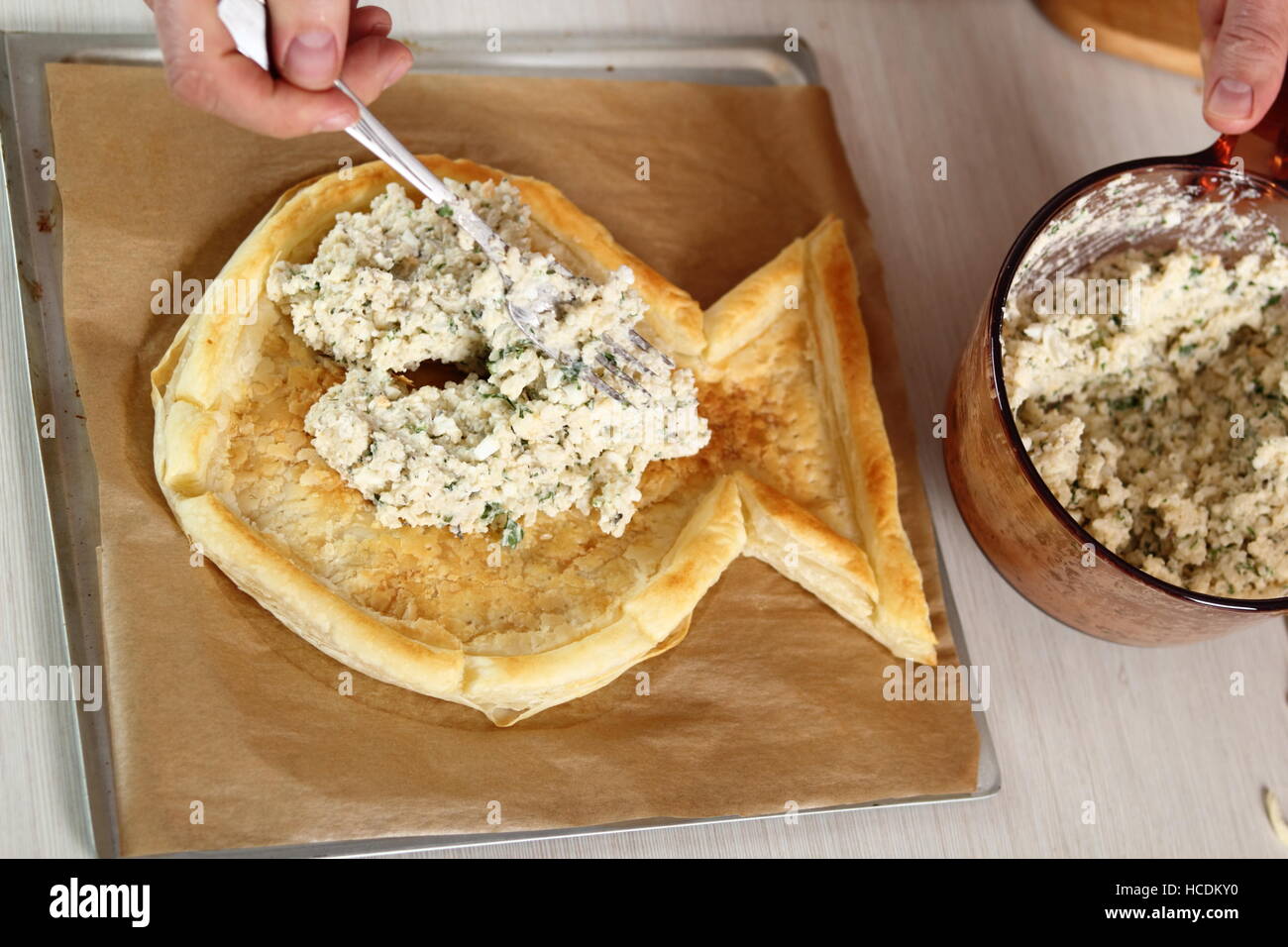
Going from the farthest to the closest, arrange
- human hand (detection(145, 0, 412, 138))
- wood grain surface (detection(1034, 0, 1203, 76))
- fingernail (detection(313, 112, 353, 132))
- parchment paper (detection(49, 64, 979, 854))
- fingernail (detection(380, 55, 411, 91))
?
wood grain surface (detection(1034, 0, 1203, 76)), fingernail (detection(380, 55, 411, 91)), parchment paper (detection(49, 64, 979, 854)), fingernail (detection(313, 112, 353, 132)), human hand (detection(145, 0, 412, 138))

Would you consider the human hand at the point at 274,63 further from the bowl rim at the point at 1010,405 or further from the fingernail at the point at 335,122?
the bowl rim at the point at 1010,405

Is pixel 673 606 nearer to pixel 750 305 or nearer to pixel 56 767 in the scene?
pixel 750 305

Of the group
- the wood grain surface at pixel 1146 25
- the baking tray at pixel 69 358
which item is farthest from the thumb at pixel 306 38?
the wood grain surface at pixel 1146 25

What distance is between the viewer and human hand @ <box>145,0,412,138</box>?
1640mm

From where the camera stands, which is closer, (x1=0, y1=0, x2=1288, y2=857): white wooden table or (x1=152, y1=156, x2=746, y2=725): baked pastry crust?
(x1=152, y1=156, x2=746, y2=725): baked pastry crust

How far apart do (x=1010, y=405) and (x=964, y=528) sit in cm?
55

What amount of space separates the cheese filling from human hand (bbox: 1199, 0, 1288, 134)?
1248mm

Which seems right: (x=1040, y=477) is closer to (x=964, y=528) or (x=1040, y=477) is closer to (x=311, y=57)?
(x=964, y=528)

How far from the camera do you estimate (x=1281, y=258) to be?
2396 mm

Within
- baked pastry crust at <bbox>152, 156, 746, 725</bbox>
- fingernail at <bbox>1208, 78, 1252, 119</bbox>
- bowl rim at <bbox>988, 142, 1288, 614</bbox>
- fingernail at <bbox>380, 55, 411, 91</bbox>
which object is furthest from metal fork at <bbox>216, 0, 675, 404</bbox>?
fingernail at <bbox>1208, 78, 1252, 119</bbox>

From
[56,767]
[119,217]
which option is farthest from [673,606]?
[119,217]

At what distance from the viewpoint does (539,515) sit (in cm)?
218

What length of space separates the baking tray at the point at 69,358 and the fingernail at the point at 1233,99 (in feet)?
3.62

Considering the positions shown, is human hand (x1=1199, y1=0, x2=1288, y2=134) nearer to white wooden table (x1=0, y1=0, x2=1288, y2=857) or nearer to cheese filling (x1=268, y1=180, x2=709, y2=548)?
white wooden table (x1=0, y1=0, x2=1288, y2=857)
